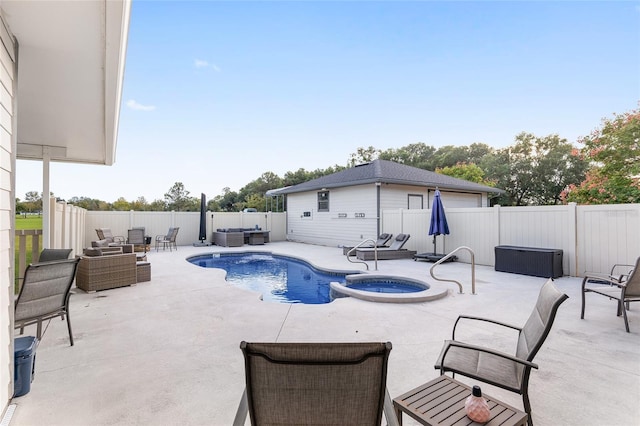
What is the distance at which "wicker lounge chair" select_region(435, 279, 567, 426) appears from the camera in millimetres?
1909

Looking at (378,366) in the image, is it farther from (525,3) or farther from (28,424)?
(525,3)

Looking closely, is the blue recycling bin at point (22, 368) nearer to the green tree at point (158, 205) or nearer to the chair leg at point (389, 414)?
the chair leg at point (389, 414)

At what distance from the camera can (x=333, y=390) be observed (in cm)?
129

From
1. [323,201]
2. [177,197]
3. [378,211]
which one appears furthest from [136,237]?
[177,197]


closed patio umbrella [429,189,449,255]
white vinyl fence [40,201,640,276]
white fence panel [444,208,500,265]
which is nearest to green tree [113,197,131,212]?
white vinyl fence [40,201,640,276]

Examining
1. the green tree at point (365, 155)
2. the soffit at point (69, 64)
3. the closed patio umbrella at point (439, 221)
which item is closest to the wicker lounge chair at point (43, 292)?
the soffit at point (69, 64)

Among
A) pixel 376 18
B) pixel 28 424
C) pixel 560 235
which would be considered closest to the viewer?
pixel 28 424

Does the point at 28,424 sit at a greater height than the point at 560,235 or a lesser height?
lesser

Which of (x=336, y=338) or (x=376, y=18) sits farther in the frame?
(x=376, y=18)

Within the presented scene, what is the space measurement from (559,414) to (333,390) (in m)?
2.01

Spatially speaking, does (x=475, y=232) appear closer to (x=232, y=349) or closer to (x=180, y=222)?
(x=232, y=349)

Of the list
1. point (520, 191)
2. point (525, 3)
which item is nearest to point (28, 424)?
point (525, 3)

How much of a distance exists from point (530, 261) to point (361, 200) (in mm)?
6992

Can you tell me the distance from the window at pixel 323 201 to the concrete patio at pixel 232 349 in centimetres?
943
